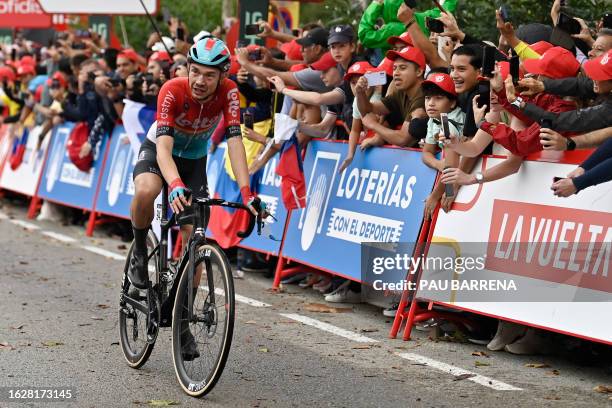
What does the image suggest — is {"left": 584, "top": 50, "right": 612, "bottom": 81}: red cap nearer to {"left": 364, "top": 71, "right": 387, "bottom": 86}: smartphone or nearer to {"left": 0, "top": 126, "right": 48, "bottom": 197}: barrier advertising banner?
{"left": 364, "top": 71, "right": 387, "bottom": 86}: smartphone

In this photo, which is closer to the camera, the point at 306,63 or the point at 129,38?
the point at 306,63

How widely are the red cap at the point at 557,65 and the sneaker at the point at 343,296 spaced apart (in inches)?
123

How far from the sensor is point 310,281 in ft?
37.9

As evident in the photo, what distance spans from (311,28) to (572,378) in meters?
6.23

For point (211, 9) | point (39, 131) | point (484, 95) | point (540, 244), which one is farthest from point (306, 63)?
point (211, 9)

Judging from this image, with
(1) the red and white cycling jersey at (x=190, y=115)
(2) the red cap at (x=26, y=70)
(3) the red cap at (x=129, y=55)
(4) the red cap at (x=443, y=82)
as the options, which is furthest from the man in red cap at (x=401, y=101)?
(2) the red cap at (x=26, y=70)

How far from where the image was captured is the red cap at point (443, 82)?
9266 millimetres

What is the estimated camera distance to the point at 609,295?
7.50 m

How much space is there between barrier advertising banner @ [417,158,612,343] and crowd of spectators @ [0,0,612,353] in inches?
7.1

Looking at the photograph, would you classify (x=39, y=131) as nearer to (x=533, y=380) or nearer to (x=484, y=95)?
(x=484, y=95)

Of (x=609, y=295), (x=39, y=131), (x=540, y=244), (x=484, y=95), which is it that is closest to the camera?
(x=609, y=295)

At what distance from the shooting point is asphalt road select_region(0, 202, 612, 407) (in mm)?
7062

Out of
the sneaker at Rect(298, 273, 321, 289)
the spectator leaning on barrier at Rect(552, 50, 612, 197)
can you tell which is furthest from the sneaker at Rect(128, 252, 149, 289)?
the sneaker at Rect(298, 273, 321, 289)

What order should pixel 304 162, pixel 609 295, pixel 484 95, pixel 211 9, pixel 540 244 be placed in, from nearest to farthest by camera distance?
1. pixel 609 295
2. pixel 540 244
3. pixel 484 95
4. pixel 304 162
5. pixel 211 9
